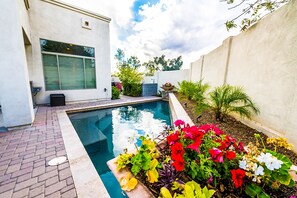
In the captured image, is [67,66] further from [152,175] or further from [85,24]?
[152,175]

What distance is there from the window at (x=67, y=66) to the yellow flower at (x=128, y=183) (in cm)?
710

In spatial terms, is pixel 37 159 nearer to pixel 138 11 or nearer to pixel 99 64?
pixel 99 64

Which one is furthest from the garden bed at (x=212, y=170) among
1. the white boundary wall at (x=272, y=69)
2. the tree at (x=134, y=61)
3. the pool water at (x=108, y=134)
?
the tree at (x=134, y=61)

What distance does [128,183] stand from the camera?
147cm

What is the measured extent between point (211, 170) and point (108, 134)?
3.61 metres

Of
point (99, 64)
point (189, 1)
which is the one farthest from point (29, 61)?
point (189, 1)

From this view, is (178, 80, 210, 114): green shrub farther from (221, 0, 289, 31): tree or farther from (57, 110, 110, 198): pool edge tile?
(57, 110, 110, 198): pool edge tile

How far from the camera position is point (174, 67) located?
3519 centimetres

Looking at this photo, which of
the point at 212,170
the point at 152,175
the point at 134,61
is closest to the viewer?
the point at 212,170

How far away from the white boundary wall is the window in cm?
746

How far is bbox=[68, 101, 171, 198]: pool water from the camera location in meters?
2.46

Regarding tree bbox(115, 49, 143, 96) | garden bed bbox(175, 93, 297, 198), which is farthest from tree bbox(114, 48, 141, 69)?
garden bed bbox(175, 93, 297, 198)

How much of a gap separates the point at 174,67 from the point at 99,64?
98.6 ft

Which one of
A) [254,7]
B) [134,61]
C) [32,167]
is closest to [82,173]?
[32,167]
